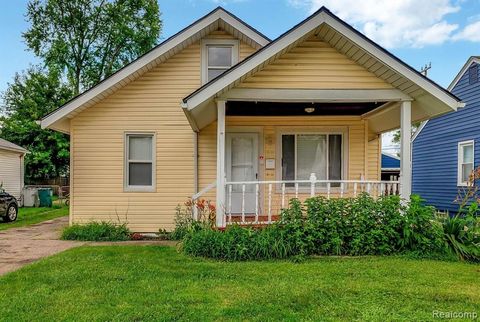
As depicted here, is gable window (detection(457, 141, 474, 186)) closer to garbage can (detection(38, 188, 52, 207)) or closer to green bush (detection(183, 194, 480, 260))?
green bush (detection(183, 194, 480, 260))

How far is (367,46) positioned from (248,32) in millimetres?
3497

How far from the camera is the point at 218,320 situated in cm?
340

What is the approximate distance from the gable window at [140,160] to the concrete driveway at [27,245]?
6.86ft

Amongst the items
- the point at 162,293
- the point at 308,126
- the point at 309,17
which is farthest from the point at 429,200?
the point at 162,293

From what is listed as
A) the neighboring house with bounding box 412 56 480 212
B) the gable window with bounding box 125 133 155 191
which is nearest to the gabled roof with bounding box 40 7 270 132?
the gable window with bounding box 125 133 155 191

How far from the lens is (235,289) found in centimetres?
431

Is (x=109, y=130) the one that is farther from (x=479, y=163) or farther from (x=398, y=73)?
(x=479, y=163)

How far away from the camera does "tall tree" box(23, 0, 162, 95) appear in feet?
76.2

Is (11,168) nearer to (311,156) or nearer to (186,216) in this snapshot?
(186,216)

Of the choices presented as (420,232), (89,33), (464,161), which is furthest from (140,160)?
(89,33)

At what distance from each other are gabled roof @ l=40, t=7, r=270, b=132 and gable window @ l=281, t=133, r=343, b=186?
2778mm

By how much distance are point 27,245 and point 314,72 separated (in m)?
7.28

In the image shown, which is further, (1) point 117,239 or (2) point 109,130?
(2) point 109,130

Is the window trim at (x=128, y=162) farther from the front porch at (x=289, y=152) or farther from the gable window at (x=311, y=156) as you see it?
the gable window at (x=311, y=156)
